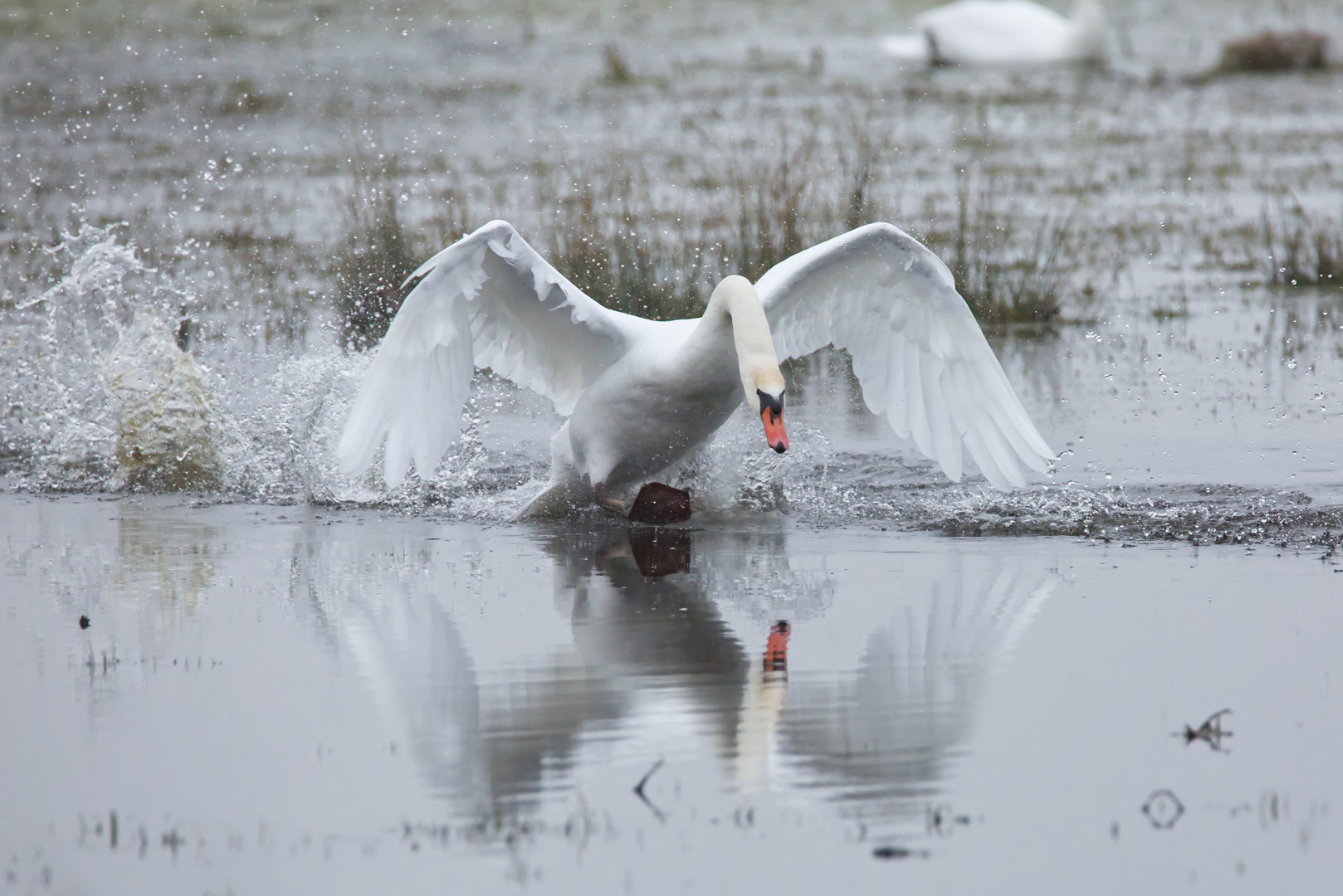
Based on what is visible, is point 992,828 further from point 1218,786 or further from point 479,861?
point 479,861

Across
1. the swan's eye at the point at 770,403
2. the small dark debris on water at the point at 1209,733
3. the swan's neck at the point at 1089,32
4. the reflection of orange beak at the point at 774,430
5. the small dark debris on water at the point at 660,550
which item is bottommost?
the small dark debris on water at the point at 1209,733

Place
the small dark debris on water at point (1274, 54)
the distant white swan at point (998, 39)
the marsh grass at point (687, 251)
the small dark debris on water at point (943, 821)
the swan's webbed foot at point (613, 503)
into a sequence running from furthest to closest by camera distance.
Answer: the distant white swan at point (998, 39), the small dark debris on water at point (1274, 54), the marsh grass at point (687, 251), the swan's webbed foot at point (613, 503), the small dark debris on water at point (943, 821)

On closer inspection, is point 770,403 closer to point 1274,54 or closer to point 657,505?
point 657,505

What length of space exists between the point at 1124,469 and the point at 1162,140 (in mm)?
13539

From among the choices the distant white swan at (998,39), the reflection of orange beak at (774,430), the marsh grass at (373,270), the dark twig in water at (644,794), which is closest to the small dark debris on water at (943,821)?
the dark twig in water at (644,794)

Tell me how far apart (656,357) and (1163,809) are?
13.1ft

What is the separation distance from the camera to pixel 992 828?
16.0 feet

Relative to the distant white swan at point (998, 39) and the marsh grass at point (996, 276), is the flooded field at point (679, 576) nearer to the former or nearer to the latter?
the marsh grass at point (996, 276)

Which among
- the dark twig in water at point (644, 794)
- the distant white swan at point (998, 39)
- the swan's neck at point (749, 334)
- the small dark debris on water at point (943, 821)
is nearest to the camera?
the small dark debris on water at point (943, 821)

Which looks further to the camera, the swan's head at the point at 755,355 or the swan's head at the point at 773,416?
the swan's head at the point at 755,355

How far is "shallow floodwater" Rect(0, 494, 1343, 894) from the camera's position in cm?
473

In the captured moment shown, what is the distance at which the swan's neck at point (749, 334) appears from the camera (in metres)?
7.44

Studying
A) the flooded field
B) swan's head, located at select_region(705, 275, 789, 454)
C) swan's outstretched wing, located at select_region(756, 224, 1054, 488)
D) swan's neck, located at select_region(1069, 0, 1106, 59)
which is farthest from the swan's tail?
swan's neck, located at select_region(1069, 0, 1106, 59)

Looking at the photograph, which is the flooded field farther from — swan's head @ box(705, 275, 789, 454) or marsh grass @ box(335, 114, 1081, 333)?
swan's head @ box(705, 275, 789, 454)
